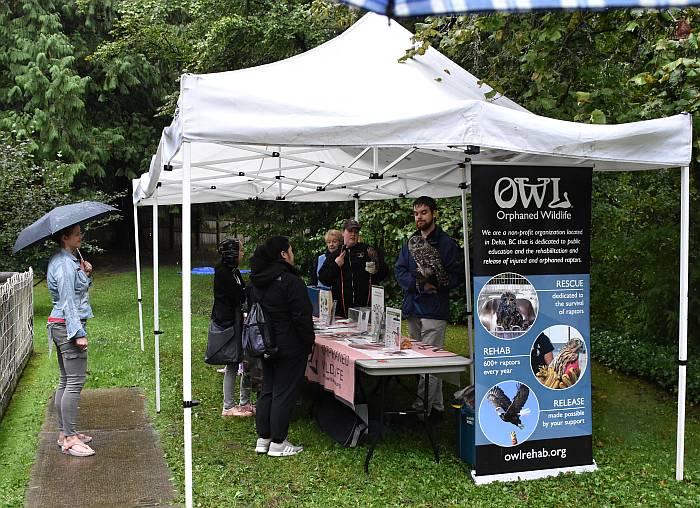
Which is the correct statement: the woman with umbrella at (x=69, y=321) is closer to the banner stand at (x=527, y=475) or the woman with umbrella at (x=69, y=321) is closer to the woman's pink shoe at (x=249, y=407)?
the woman's pink shoe at (x=249, y=407)

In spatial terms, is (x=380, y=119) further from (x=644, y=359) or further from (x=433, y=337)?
(x=644, y=359)

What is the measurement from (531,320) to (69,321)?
334 centimetres

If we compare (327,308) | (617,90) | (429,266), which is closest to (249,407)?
(327,308)

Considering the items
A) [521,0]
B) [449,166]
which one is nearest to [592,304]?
[449,166]

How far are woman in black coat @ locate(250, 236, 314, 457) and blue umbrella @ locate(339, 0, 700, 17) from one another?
3.76m

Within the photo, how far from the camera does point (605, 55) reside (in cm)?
781

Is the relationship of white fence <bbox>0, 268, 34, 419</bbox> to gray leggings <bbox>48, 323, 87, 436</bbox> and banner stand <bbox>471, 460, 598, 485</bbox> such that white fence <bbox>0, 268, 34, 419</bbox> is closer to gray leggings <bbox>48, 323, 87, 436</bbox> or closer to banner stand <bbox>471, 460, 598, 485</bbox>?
gray leggings <bbox>48, 323, 87, 436</bbox>

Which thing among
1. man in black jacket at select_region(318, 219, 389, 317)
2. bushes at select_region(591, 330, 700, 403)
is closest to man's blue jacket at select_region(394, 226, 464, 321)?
man in black jacket at select_region(318, 219, 389, 317)

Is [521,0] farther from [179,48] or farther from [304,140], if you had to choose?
[179,48]

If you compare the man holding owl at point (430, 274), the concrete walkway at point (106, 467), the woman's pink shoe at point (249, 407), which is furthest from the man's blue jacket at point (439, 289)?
the concrete walkway at point (106, 467)

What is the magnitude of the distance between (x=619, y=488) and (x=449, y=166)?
3.14 m

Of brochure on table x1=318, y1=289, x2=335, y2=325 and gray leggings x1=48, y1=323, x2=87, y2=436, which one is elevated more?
brochure on table x1=318, y1=289, x2=335, y2=325

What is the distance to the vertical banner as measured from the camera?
4992 millimetres

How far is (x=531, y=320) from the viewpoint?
16.8 ft
